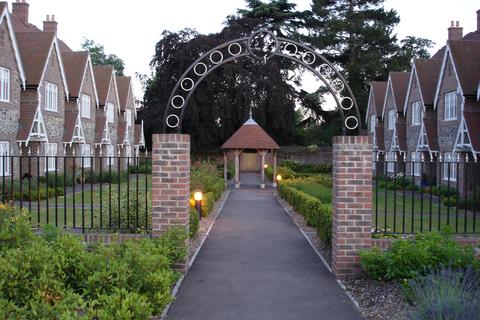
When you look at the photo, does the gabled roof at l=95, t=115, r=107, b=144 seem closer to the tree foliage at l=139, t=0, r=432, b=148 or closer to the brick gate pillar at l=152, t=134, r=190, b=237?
the tree foliage at l=139, t=0, r=432, b=148

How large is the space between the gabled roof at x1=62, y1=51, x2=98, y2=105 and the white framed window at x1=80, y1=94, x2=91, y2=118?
1.33 metres

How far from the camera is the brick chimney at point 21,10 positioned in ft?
106

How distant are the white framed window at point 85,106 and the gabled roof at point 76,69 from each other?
133cm

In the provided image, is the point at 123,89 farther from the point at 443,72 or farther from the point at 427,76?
the point at 443,72

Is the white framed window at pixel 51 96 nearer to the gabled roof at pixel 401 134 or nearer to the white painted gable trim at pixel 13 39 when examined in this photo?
the white painted gable trim at pixel 13 39

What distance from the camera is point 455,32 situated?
32.2 m

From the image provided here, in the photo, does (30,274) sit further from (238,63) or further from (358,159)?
(238,63)

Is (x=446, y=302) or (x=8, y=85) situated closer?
(x=446, y=302)

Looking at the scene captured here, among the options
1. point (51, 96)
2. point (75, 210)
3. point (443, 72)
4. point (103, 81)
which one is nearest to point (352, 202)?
point (75, 210)

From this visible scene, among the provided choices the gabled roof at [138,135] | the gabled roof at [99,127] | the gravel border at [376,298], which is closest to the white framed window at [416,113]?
the gabled roof at [99,127]

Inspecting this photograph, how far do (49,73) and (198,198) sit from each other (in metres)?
16.3

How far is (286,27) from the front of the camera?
52281 millimetres

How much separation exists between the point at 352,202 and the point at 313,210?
18.4 ft

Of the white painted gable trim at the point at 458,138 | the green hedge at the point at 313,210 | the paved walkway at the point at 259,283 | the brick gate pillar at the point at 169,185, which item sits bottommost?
the paved walkway at the point at 259,283
